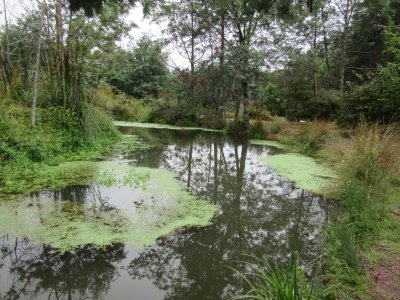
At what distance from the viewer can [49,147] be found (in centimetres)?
539

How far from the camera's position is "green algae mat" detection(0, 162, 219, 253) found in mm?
2795

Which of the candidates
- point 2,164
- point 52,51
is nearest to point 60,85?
point 52,51

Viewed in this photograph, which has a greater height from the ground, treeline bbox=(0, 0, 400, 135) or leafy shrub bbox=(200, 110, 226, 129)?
treeline bbox=(0, 0, 400, 135)

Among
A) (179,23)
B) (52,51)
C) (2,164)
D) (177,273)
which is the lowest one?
(177,273)

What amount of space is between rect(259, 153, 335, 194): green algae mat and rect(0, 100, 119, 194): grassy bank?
3.56 metres

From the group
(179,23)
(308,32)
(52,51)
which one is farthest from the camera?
(308,32)

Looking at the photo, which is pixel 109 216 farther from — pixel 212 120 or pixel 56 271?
pixel 212 120

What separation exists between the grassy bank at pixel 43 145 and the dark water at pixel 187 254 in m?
0.57

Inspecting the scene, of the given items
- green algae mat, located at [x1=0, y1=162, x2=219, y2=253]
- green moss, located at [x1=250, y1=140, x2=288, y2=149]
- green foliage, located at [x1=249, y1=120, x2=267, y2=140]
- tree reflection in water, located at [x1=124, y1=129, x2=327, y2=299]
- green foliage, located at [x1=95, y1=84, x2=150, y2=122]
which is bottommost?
tree reflection in water, located at [x1=124, y1=129, x2=327, y2=299]

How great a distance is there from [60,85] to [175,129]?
6092 mm

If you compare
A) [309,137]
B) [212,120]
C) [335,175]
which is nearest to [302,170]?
→ [335,175]

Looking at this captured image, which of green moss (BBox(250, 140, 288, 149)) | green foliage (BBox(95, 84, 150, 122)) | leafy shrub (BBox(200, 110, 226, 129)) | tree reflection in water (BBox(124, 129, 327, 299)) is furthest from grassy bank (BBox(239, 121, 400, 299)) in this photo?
green foliage (BBox(95, 84, 150, 122))

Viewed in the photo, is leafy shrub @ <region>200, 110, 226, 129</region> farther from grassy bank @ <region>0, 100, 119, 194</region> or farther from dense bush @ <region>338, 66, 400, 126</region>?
grassy bank @ <region>0, 100, 119, 194</region>

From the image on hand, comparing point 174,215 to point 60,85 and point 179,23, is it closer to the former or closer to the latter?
point 60,85
